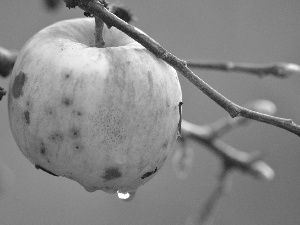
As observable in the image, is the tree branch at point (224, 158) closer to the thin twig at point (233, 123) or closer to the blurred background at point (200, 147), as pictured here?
the thin twig at point (233, 123)

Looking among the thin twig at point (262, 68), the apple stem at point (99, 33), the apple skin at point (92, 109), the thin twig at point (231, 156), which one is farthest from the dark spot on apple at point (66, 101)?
the thin twig at point (231, 156)

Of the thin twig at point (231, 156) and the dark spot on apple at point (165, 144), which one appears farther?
the thin twig at point (231, 156)

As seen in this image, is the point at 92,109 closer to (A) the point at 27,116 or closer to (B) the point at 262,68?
(A) the point at 27,116

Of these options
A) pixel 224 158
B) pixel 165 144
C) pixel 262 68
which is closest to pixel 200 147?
pixel 224 158

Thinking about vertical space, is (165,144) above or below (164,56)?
below

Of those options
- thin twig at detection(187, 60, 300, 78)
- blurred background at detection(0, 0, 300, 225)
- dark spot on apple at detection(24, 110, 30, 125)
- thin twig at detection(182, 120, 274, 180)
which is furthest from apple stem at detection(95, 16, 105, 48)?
blurred background at detection(0, 0, 300, 225)

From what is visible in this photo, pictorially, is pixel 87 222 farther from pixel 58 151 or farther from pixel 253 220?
pixel 58 151
